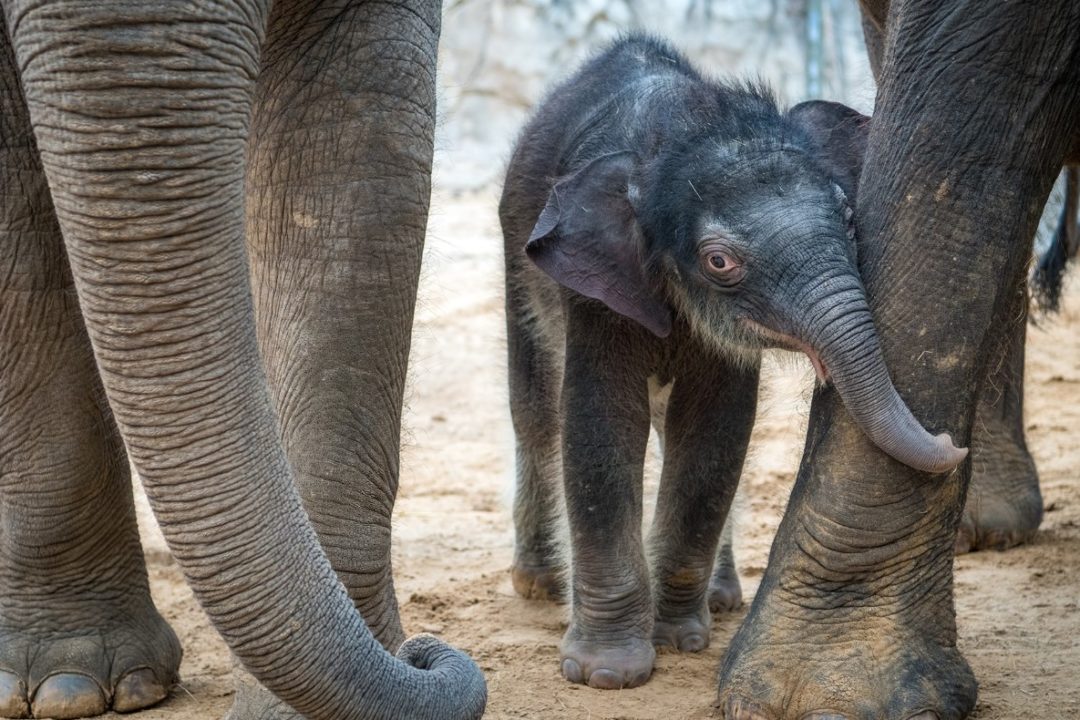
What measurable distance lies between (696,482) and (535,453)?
2.29 feet

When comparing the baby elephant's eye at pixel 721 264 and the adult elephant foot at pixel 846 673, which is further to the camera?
the baby elephant's eye at pixel 721 264

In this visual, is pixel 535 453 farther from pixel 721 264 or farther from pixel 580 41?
pixel 580 41

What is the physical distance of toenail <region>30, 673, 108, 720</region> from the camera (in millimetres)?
3721

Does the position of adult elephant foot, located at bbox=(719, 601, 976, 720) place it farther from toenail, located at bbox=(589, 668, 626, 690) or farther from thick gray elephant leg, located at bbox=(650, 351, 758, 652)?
thick gray elephant leg, located at bbox=(650, 351, 758, 652)

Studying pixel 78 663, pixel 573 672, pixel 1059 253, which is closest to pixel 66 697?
pixel 78 663

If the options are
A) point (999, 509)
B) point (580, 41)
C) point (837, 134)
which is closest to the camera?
point (837, 134)

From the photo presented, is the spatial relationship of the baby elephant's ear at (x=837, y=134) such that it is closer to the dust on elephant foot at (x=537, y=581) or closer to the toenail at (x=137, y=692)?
the dust on elephant foot at (x=537, y=581)

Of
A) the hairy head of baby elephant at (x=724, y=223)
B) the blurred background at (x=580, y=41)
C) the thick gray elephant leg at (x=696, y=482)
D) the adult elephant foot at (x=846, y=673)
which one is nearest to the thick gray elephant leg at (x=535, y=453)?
the thick gray elephant leg at (x=696, y=482)

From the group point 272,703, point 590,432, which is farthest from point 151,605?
point 590,432

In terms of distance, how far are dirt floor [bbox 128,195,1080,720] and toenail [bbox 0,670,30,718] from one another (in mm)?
291

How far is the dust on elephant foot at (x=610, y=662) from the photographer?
4.15 m

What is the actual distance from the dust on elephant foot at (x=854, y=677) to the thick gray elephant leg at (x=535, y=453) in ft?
4.30

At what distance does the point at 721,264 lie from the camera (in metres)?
3.85

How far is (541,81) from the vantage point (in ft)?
55.1
